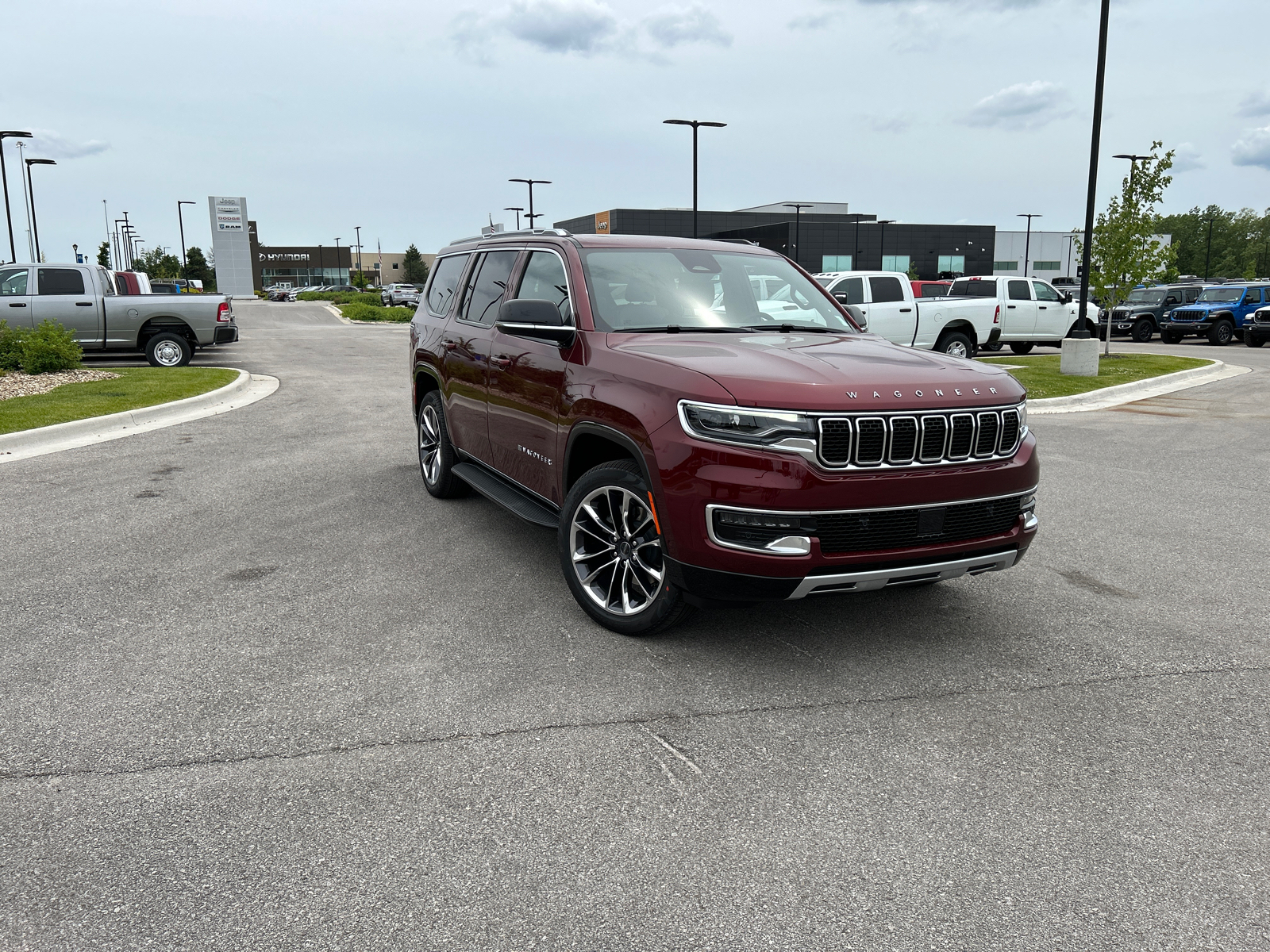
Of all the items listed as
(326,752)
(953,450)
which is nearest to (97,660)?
(326,752)

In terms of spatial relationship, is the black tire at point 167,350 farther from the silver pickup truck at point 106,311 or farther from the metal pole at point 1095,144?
the metal pole at point 1095,144

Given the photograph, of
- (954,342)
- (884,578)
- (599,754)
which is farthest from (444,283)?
(954,342)

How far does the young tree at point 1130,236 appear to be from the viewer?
20984 millimetres

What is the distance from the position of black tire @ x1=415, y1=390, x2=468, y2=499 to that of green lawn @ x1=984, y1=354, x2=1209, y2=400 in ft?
32.7

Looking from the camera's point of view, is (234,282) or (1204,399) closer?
(1204,399)

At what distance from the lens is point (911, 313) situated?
746 inches

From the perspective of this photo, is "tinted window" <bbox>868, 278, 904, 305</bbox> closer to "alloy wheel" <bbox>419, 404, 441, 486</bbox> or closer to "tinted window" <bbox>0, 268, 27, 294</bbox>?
"alloy wheel" <bbox>419, 404, 441, 486</bbox>

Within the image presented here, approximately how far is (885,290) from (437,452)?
1347cm

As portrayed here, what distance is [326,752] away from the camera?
11.4ft

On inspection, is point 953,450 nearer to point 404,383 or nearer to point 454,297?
point 454,297

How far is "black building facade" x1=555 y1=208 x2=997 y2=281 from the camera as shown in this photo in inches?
3696

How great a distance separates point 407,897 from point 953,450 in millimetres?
2735

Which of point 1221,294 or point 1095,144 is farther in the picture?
point 1221,294

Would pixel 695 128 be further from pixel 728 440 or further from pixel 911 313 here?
pixel 728 440
